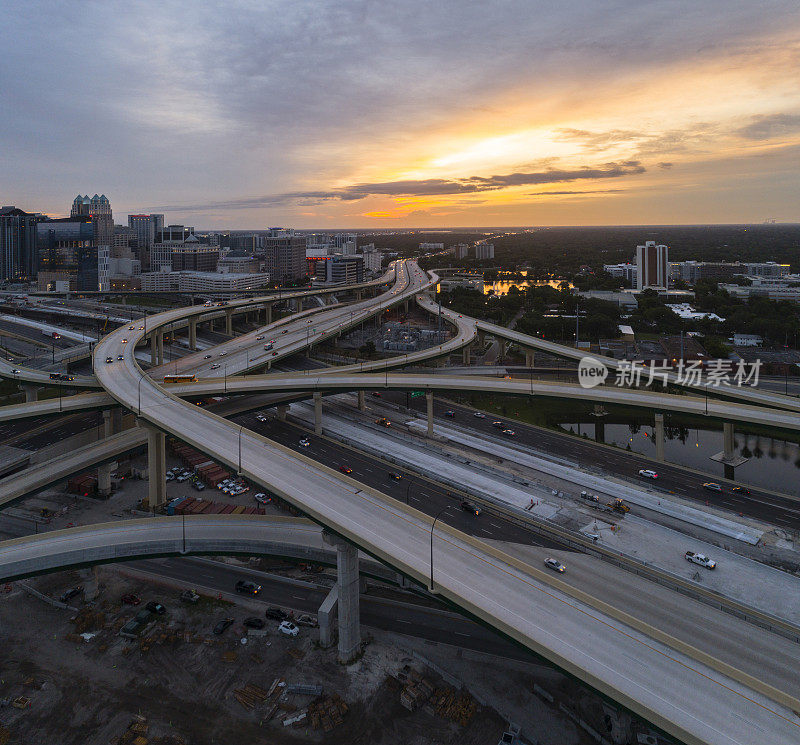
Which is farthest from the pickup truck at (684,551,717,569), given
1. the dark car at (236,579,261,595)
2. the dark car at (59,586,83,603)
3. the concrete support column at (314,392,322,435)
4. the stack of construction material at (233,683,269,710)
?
the dark car at (59,586,83,603)

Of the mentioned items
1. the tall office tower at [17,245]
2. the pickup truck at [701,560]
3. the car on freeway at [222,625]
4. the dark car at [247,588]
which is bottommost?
the car on freeway at [222,625]

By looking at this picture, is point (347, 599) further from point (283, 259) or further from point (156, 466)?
point (283, 259)

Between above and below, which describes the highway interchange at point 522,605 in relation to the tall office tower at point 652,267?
below

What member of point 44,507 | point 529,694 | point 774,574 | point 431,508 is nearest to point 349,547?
point 529,694

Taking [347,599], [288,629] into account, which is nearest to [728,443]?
[347,599]

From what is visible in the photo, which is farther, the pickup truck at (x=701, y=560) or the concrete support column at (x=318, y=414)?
the concrete support column at (x=318, y=414)

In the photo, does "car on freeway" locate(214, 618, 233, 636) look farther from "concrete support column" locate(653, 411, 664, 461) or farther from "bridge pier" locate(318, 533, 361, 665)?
"concrete support column" locate(653, 411, 664, 461)

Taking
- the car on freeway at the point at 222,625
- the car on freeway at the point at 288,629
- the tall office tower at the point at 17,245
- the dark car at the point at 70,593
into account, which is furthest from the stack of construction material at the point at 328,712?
the tall office tower at the point at 17,245

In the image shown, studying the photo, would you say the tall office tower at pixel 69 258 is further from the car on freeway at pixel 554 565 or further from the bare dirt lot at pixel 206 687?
the car on freeway at pixel 554 565
